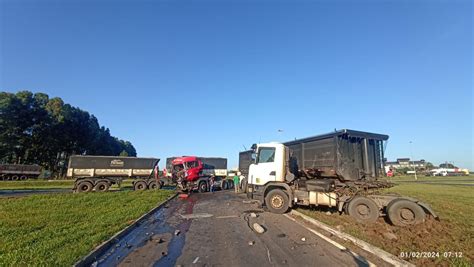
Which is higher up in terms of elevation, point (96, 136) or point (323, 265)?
point (96, 136)

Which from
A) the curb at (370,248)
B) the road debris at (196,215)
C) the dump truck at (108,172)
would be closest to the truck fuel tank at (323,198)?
the curb at (370,248)

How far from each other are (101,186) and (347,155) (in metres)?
19.9

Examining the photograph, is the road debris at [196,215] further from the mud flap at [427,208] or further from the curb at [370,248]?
the mud flap at [427,208]

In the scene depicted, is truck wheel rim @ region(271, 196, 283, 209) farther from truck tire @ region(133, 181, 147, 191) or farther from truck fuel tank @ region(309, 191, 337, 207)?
truck tire @ region(133, 181, 147, 191)

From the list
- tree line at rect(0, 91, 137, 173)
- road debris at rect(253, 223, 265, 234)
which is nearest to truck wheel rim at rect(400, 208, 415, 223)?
road debris at rect(253, 223, 265, 234)

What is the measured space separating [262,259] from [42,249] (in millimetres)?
4735

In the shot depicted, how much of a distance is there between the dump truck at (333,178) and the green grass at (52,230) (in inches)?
226

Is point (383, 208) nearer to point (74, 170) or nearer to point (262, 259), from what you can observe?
point (262, 259)

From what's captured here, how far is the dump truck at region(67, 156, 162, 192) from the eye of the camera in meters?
21.4

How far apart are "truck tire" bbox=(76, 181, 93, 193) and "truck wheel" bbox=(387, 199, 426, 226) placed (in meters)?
21.5

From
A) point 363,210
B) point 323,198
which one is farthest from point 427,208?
point 323,198

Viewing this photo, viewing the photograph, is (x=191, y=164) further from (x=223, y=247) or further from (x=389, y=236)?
(x=389, y=236)

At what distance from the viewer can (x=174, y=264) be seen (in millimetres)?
5059

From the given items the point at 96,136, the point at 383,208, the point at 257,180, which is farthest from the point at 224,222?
the point at 96,136
